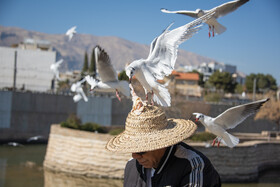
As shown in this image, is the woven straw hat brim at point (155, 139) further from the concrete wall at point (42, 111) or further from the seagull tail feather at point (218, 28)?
the concrete wall at point (42, 111)

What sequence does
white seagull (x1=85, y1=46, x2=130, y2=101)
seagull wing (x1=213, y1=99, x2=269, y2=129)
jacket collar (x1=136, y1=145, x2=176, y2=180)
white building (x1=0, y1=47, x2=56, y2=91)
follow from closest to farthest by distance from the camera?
jacket collar (x1=136, y1=145, x2=176, y2=180) < seagull wing (x1=213, y1=99, x2=269, y2=129) < white seagull (x1=85, y1=46, x2=130, y2=101) < white building (x1=0, y1=47, x2=56, y2=91)

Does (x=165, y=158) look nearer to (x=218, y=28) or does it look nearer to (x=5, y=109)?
(x=218, y=28)

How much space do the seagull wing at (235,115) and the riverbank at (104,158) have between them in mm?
6290

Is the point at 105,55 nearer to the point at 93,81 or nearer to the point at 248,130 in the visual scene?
the point at 93,81

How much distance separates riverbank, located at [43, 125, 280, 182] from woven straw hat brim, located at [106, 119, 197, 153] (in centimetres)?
780

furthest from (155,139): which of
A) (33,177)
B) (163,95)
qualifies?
(33,177)

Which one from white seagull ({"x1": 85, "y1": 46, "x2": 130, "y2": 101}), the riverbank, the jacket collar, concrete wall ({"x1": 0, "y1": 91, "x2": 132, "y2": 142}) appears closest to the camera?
the jacket collar

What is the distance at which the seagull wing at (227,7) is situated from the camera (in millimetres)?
2643

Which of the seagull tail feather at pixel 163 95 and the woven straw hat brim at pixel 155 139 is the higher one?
the seagull tail feather at pixel 163 95

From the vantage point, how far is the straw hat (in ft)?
5.37

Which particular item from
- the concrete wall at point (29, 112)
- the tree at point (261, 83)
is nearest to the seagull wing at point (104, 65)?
the concrete wall at point (29, 112)

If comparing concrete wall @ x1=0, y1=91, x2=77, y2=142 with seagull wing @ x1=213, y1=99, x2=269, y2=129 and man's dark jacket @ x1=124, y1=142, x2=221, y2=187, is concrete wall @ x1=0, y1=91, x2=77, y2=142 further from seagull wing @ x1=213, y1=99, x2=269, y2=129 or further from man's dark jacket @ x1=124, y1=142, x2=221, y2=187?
man's dark jacket @ x1=124, y1=142, x2=221, y2=187

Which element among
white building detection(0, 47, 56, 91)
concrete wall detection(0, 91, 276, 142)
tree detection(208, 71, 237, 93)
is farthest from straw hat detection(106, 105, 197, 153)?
tree detection(208, 71, 237, 93)

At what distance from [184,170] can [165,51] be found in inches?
50.9
